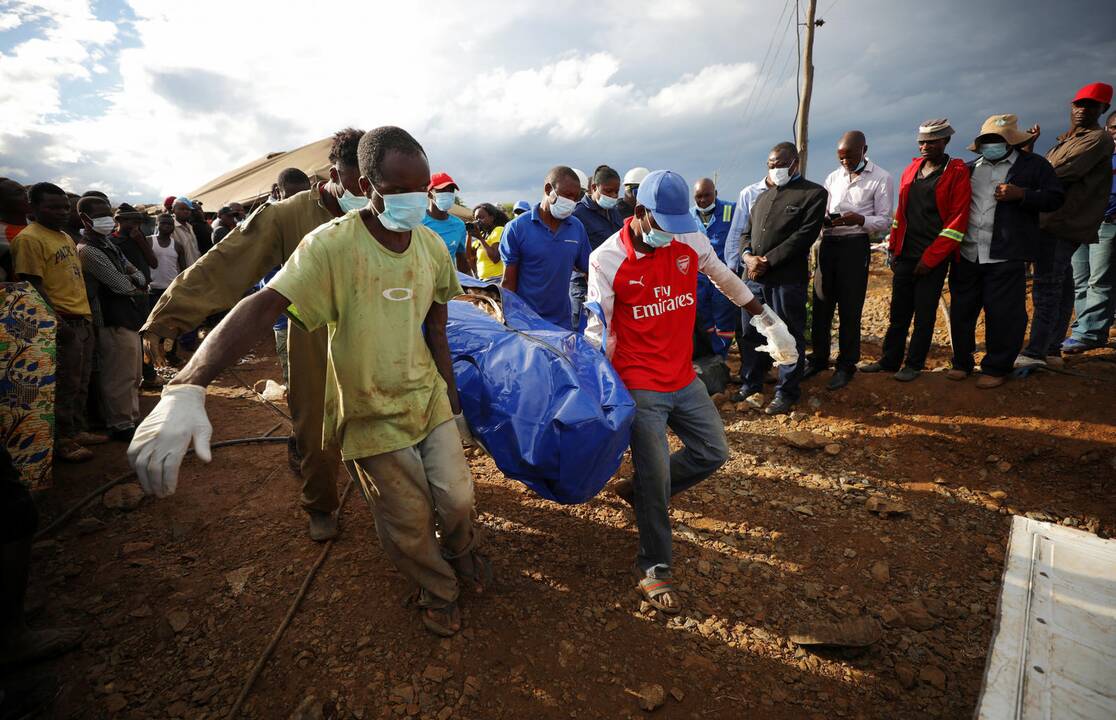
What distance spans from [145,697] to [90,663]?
378mm

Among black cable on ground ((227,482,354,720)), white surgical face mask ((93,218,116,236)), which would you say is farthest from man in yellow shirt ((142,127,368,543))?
white surgical face mask ((93,218,116,236))

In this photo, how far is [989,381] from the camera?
165 inches

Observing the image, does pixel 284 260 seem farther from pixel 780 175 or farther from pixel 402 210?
pixel 780 175

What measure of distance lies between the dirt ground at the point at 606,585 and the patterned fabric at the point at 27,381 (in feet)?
1.17

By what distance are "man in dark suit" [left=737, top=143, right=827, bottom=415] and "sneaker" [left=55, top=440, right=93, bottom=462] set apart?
5235 millimetres

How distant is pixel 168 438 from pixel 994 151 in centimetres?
549

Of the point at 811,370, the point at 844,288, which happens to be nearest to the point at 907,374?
the point at 811,370

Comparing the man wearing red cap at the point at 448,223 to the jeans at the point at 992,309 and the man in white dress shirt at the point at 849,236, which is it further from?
the jeans at the point at 992,309

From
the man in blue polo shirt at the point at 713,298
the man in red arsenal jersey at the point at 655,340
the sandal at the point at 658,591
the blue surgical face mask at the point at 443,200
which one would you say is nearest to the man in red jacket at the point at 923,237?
the man in blue polo shirt at the point at 713,298

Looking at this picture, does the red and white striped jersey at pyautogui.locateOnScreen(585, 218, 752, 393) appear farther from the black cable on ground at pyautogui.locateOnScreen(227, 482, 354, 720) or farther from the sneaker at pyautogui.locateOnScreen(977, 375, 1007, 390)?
the sneaker at pyautogui.locateOnScreen(977, 375, 1007, 390)

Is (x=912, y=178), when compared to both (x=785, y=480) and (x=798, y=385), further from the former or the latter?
(x=785, y=480)

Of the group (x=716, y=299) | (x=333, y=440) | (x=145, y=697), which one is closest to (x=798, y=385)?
(x=716, y=299)

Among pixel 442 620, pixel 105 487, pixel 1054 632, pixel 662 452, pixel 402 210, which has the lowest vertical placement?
pixel 1054 632

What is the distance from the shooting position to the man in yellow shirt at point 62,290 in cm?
367
